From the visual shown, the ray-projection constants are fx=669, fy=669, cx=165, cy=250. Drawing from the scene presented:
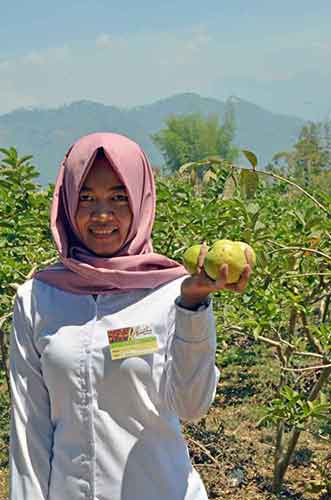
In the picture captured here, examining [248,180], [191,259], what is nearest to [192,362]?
[191,259]

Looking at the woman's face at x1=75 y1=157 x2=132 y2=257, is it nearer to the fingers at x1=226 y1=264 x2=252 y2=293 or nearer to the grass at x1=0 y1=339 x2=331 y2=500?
the fingers at x1=226 y1=264 x2=252 y2=293

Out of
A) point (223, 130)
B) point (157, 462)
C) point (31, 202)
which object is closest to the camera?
point (157, 462)

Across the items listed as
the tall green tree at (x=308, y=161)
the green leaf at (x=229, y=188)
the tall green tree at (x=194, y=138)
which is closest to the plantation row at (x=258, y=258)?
the green leaf at (x=229, y=188)

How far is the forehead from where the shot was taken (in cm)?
112

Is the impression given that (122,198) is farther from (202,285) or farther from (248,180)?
(248,180)

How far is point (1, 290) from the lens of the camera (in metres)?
2.60

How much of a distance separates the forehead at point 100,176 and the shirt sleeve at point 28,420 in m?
0.26

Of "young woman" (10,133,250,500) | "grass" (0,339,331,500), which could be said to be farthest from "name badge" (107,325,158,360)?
"grass" (0,339,331,500)

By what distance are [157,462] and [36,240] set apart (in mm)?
1743

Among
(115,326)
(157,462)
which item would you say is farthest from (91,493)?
(115,326)

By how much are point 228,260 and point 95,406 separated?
33 cm

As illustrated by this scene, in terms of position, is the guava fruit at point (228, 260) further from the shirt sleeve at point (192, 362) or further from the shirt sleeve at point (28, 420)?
the shirt sleeve at point (28, 420)

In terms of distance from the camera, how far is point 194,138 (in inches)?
2849

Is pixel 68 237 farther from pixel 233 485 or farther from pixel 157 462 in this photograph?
pixel 233 485
